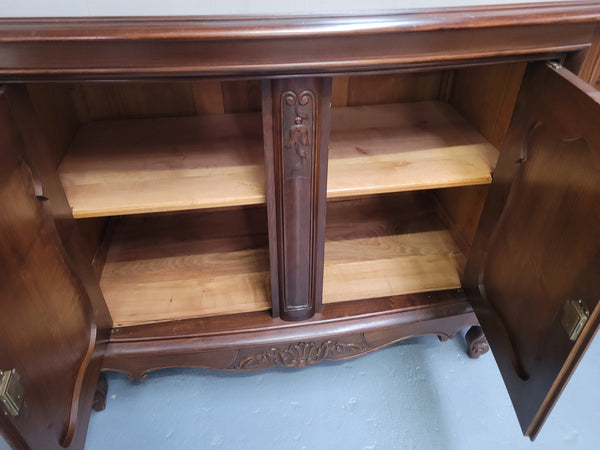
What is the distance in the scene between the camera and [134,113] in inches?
35.2

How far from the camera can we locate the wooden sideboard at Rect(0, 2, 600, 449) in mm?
504

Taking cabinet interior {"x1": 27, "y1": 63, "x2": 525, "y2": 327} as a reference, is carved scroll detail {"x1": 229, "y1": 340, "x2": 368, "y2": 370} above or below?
below

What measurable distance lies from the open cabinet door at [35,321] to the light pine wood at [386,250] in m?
0.44

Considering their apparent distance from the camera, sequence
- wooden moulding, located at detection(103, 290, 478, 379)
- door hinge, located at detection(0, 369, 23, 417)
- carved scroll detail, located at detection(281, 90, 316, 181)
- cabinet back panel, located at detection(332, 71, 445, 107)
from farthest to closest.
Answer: cabinet back panel, located at detection(332, 71, 445, 107), wooden moulding, located at detection(103, 290, 478, 379), carved scroll detail, located at detection(281, 90, 316, 181), door hinge, located at detection(0, 369, 23, 417)

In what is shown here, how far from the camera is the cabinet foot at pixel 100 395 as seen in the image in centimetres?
Result: 89

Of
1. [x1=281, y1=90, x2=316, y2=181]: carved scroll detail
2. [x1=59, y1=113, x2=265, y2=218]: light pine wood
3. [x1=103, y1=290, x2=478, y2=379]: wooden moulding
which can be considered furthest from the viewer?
[x1=103, y1=290, x2=478, y2=379]: wooden moulding

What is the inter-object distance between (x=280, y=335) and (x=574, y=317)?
0.48 metres

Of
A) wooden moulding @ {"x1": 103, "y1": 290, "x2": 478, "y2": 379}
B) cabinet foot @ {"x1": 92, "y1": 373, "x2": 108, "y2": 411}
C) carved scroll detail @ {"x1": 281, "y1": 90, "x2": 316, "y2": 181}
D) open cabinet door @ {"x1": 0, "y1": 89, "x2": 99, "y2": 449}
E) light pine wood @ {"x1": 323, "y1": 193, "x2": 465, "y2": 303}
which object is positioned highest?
carved scroll detail @ {"x1": 281, "y1": 90, "x2": 316, "y2": 181}

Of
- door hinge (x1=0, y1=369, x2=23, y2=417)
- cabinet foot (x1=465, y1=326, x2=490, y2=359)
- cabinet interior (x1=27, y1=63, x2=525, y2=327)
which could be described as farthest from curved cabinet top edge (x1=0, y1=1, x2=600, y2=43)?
cabinet foot (x1=465, y1=326, x2=490, y2=359)

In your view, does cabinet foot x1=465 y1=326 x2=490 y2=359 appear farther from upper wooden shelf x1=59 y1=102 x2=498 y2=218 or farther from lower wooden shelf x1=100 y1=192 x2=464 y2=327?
upper wooden shelf x1=59 y1=102 x2=498 y2=218

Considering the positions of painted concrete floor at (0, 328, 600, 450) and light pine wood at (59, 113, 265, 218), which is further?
painted concrete floor at (0, 328, 600, 450)

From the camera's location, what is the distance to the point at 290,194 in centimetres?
66

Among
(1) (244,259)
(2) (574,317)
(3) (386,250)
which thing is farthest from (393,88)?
(2) (574,317)

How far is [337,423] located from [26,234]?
65 centimetres
